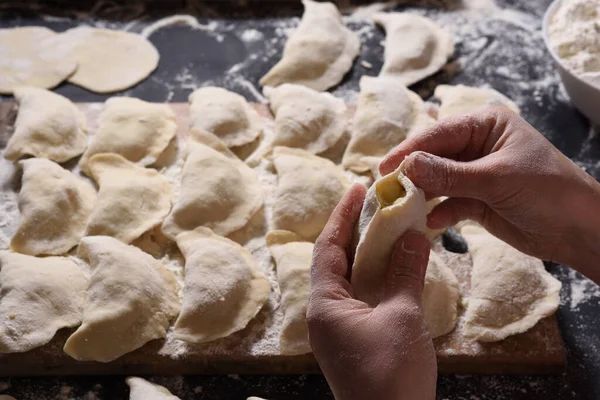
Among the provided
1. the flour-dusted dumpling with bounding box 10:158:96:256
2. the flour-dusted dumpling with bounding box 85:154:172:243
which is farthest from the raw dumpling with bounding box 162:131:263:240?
the flour-dusted dumpling with bounding box 10:158:96:256

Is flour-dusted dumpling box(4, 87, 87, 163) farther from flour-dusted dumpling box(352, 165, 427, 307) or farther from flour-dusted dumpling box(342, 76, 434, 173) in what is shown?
flour-dusted dumpling box(352, 165, 427, 307)

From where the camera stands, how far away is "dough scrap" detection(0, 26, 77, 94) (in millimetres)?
2496

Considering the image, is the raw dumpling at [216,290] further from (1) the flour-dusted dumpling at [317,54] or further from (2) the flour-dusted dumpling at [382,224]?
(1) the flour-dusted dumpling at [317,54]

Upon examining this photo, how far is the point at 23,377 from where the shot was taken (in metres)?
1.71

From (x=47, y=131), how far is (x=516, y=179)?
1.50 m

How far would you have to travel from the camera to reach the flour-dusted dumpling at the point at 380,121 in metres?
2.11

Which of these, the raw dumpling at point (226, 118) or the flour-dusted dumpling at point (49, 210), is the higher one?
the raw dumpling at point (226, 118)

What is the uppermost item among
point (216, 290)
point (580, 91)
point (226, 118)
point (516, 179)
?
point (516, 179)

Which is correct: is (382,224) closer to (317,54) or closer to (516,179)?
(516,179)

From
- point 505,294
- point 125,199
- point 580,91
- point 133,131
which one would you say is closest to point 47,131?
point 133,131

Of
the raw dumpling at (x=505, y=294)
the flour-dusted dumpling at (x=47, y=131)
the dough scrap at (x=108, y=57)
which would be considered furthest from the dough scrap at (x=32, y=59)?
the raw dumpling at (x=505, y=294)

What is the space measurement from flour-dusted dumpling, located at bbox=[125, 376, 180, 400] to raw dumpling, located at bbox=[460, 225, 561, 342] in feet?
2.59

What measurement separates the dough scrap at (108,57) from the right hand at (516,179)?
1.32 m

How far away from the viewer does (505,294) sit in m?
1.72
